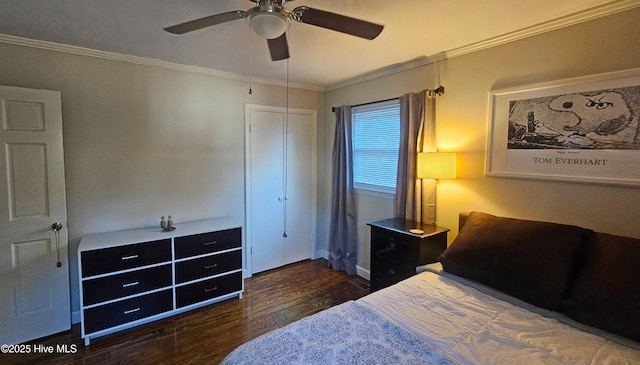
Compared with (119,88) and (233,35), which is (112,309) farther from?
(233,35)

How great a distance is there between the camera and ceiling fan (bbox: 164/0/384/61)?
4.49 feet

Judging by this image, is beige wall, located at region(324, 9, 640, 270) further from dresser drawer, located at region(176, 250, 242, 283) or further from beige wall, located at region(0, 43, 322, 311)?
dresser drawer, located at region(176, 250, 242, 283)

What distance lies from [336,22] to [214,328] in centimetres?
260

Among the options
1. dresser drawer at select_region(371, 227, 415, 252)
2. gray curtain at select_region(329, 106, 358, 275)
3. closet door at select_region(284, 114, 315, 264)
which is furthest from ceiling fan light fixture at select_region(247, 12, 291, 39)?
closet door at select_region(284, 114, 315, 264)

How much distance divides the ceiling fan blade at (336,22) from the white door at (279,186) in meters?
2.14

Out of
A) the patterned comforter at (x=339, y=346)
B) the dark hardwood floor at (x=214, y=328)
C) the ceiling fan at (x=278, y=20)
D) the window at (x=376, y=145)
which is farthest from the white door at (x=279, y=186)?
the patterned comforter at (x=339, y=346)

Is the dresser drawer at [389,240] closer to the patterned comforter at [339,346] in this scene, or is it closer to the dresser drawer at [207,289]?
the patterned comforter at [339,346]

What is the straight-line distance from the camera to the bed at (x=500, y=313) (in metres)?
1.26

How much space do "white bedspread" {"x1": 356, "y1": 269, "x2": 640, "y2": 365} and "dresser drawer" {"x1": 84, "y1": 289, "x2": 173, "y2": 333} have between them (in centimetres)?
196

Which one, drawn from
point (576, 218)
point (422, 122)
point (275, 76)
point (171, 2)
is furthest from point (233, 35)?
point (576, 218)

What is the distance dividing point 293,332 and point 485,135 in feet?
7.01

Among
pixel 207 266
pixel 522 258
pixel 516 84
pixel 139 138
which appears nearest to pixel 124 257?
pixel 207 266

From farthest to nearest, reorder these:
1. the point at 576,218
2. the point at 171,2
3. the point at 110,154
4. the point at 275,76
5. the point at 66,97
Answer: the point at 275,76
the point at 110,154
the point at 66,97
the point at 576,218
the point at 171,2

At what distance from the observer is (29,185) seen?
2.35 metres
